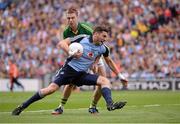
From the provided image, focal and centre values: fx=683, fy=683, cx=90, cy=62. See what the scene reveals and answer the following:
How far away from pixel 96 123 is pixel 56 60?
2314cm

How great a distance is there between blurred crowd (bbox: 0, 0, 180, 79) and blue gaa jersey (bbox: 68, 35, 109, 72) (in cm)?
1861

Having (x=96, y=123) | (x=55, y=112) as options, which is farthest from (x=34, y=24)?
(x=96, y=123)

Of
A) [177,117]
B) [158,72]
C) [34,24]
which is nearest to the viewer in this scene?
[177,117]

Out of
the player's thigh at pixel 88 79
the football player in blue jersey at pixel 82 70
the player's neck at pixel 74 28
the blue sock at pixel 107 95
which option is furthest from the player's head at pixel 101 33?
the player's neck at pixel 74 28

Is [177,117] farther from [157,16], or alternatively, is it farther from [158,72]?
[157,16]

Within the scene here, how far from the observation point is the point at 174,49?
33.3 m

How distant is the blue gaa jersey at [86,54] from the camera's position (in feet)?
47.2

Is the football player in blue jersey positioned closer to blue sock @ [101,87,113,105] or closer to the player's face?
blue sock @ [101,87,113,105]

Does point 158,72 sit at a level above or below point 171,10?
below

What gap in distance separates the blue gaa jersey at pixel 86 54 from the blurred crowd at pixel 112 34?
18608 mm

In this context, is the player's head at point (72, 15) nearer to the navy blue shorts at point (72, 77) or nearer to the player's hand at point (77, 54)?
the navy blue shorts at point (72, 77)

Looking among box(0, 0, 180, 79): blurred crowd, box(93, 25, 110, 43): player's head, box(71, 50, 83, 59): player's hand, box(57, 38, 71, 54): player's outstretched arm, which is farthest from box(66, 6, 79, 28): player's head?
box(0, 0, 180, 79): blurred crowd

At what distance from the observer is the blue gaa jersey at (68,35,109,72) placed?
14.4 m

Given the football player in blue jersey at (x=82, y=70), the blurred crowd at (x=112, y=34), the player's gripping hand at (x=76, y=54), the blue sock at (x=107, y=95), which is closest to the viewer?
the player's gripping hand at (x=76, y=54)
